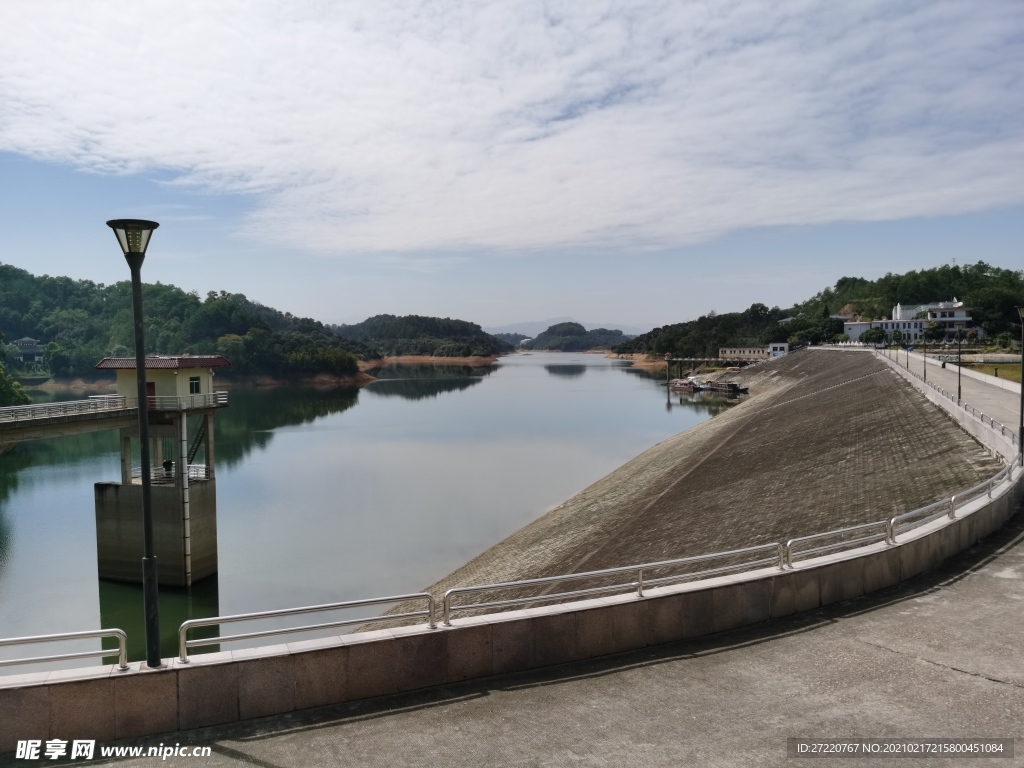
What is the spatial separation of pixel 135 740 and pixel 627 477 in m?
32.4

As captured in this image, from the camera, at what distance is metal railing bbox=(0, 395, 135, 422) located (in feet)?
71.2

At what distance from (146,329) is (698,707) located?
442 ft

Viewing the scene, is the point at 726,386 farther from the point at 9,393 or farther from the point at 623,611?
the point at 623,611

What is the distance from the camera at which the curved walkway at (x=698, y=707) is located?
605cm

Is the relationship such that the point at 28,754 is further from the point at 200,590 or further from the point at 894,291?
the point at 894,291

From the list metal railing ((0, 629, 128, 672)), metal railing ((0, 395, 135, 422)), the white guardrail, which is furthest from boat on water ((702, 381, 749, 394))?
metal railing ((0, 629, 128, 672))

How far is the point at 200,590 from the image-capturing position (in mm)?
23078

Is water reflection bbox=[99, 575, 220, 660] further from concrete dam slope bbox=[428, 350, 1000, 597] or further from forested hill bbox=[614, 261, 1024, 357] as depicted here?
forested hill bbox=[614, 261, 1024, 357]

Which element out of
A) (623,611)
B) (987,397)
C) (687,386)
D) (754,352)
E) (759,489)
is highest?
(754,352)

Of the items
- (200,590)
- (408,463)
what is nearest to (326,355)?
(408,463)

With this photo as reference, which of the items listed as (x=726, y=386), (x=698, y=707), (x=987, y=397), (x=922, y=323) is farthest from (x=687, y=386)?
(x=698, y=707)

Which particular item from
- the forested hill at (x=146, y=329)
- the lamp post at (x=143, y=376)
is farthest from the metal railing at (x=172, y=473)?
the forested hill at (x=146, y=329)

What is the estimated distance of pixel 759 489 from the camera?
85.8 ft

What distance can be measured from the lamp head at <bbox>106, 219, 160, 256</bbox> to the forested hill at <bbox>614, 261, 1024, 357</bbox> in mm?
122838
